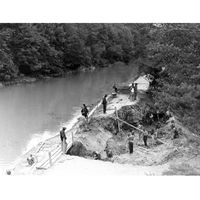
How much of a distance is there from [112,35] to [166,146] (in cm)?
1657

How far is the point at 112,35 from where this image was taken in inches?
1184

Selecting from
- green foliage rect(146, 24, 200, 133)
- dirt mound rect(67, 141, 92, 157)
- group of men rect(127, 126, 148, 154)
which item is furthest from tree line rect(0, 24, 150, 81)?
green foliage rect(146, 24, 200, 133)

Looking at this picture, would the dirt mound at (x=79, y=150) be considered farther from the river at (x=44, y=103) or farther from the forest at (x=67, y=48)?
the forest at (x=67, y=48)

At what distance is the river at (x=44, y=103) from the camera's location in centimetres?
1560

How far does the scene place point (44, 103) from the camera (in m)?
21.9

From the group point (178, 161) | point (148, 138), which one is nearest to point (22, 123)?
point (148, 138)

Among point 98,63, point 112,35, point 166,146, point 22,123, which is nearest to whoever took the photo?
point 166,146

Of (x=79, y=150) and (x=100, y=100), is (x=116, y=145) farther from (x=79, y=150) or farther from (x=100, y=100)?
(x=100, y=100)

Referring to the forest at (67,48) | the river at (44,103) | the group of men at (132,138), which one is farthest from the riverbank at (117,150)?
the forest at (67,48)

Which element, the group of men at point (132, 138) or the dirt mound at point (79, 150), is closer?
the dirt mound at point (79, 150)

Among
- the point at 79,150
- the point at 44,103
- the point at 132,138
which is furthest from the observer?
the point at 44,103

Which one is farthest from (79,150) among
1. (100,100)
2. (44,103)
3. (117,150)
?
(44,103)

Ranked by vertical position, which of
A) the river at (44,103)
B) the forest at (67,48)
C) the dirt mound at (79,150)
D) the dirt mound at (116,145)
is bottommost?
the river at (44,103)

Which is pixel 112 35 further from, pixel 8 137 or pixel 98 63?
pixel 8 137
